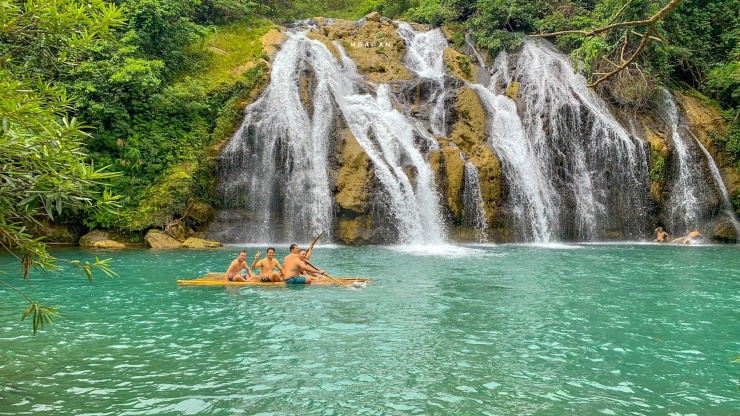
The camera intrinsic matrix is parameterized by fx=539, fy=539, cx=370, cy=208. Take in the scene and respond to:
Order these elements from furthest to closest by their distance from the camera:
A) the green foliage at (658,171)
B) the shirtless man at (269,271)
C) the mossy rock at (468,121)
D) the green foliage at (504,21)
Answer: the green foliage at (504,21) < the mossy rock at (468,121) < the green foliage at (658,171) < the shirtless man at (269,271)

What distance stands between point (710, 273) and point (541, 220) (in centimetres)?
783

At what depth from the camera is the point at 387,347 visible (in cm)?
689

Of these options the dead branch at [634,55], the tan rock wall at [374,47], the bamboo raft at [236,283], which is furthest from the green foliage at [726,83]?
the dead branch at [634,55]

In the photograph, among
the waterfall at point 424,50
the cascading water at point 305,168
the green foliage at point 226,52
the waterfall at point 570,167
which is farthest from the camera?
the waterfall at point 424,50

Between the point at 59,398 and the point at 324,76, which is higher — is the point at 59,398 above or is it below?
below

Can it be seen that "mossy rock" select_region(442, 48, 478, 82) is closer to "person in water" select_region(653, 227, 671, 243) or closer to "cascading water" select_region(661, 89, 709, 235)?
"cascading water" select_region(661, 89, 709, 235)

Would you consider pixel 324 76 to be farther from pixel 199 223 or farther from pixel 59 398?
pixel 59 398

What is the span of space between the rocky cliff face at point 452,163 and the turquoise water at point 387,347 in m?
7.29

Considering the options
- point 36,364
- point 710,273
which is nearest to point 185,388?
point 36,364

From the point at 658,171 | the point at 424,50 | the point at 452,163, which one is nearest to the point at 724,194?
the point at 658,171

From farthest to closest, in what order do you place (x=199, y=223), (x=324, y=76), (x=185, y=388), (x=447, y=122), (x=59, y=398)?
(x=324, y=76) < (x=447, y=122) < (x=199, y=223) < (x=185, y=388) < (x=59, y=398)

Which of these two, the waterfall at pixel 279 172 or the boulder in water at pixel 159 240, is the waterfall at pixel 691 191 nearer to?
the waterfall at pixel 279 172

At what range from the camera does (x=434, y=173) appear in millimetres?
19969

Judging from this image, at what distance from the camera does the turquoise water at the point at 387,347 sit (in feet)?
17.0
